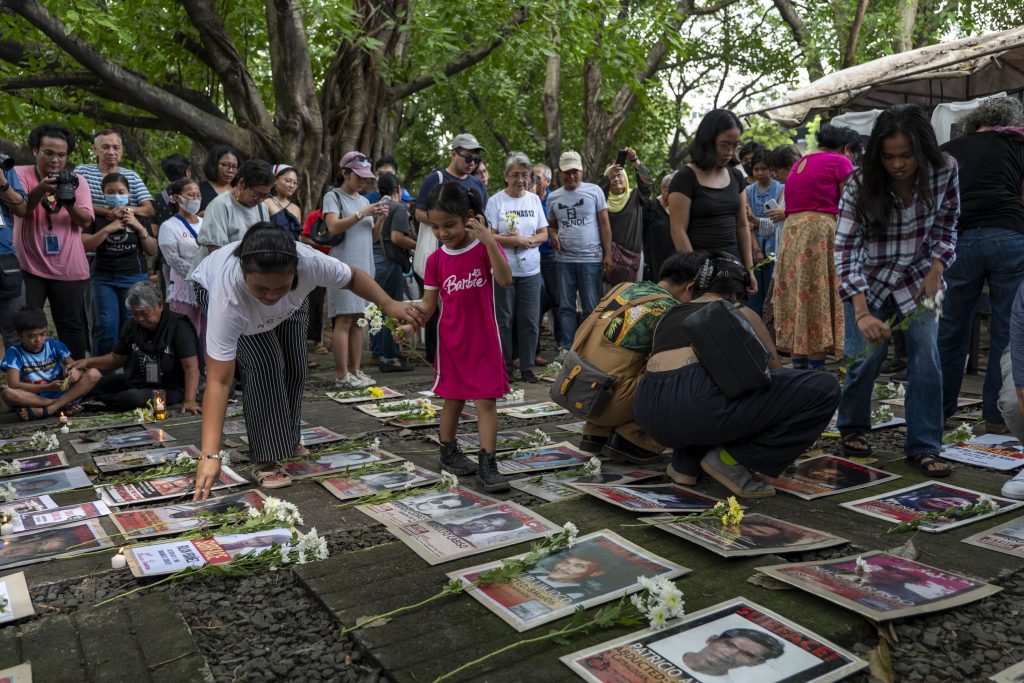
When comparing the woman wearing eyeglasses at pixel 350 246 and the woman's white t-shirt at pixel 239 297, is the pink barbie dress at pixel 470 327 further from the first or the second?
the woman wearing eyeglasses at pixel 350 246

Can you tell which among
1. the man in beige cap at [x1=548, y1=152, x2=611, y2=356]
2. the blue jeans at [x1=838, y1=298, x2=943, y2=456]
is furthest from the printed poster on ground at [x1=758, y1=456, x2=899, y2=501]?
the man in beige cap at [x1=548, y1=152, x2=611, y2=356]

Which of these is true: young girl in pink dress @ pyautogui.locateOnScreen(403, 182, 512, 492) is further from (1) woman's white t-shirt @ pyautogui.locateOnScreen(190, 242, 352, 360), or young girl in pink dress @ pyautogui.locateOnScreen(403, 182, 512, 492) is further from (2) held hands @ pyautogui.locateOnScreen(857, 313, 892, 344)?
(2) held hands @ pyautogui.locateOnScreen(857, 313, 892, 344)

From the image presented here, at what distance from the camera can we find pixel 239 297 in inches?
138

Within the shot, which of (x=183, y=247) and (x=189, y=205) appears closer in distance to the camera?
(x=183, y=247)

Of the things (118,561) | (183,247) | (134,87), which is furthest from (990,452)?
(134,87)

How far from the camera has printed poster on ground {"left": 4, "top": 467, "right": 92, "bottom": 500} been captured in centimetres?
389

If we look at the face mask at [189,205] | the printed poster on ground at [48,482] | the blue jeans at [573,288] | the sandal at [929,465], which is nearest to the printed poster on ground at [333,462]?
the printed poster on ground at [48,482]

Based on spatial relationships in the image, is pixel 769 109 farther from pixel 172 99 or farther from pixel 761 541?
pixel 761 541

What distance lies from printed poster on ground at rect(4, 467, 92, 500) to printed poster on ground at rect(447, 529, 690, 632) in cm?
235

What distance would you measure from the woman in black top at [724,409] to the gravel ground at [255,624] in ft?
5.09

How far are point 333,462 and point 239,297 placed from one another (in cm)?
118

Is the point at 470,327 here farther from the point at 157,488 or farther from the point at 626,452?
the point at 157,488

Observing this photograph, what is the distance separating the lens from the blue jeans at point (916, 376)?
3.87m

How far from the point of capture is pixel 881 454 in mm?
4270
